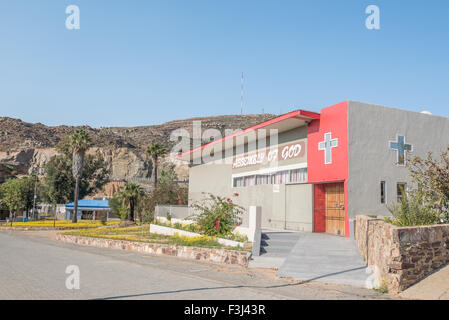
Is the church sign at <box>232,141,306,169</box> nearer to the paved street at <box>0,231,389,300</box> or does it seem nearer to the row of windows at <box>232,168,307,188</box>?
the row of windows at <box>232,168,307,188</box>

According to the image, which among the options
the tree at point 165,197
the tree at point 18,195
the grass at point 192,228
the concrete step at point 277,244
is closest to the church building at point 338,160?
the grass at point 192,228

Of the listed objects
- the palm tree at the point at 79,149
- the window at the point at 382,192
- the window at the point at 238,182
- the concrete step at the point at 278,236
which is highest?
the palm tree at the point at 79,149

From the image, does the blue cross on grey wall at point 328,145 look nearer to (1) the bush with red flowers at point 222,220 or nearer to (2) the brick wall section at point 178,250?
(1) the bush with red flowers at point 222,220

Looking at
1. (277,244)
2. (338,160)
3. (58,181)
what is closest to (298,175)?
(338,160)

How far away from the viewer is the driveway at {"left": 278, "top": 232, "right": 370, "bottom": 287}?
1012 centimetres

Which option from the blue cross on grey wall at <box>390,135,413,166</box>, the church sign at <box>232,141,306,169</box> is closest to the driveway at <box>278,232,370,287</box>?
the blue cross on grey wall at <box>390,135,413,166</box>

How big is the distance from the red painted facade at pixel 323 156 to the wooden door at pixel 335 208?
37 centimetres

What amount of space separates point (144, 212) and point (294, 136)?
2433 centimetres

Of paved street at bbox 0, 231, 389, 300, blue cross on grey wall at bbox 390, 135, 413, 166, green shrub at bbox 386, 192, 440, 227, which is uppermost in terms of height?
blue cross on grey wall at bbox 390, 135, 413, 166

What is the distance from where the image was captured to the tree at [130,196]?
42.1 m

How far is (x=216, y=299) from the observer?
774 cm

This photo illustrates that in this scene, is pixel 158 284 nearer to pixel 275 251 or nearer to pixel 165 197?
pixel 275 251

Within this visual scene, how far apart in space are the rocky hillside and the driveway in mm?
93643
